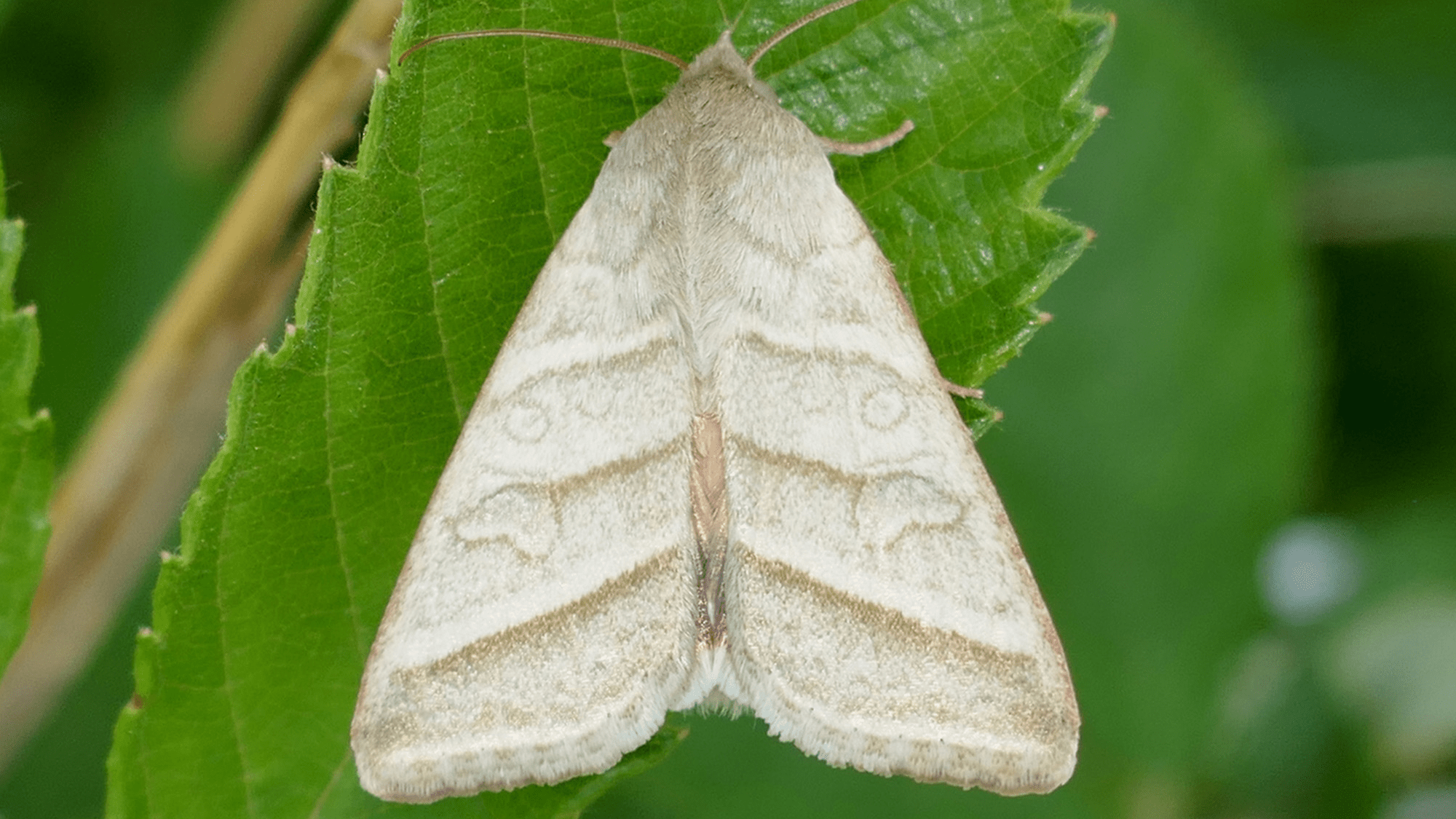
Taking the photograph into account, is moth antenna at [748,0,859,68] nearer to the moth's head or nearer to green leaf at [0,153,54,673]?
the moth's head

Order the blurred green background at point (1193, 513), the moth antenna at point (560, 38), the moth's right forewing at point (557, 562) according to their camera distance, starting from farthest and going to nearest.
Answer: the blurred green background at point (1193, 513), the moth's right forewing at point (557, 562), the moth antenna at point (560, 38)

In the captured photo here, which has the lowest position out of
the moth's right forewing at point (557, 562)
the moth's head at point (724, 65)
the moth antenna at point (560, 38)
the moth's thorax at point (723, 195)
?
the moth's right forewing at point (557, 562)

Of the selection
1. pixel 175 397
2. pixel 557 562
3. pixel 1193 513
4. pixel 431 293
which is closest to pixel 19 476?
pixel 175 397

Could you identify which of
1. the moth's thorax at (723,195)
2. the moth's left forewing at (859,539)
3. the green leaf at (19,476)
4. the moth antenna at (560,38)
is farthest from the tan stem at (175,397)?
the moth's left forewing at (859,539)

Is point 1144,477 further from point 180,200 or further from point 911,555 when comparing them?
point 180,200

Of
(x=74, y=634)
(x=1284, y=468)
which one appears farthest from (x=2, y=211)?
(x=1284, y=468)

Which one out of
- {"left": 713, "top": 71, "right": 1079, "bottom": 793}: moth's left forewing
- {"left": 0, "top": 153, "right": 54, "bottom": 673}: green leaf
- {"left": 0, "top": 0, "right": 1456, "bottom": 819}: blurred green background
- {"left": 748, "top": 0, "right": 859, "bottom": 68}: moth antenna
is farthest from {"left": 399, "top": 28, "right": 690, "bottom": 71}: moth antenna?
{"left": 0, "top": 0, "right": 1456, "bottom": 819}: blurred green background

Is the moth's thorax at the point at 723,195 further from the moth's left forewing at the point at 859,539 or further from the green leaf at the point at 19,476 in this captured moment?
the green leaf at the point at 19,476
